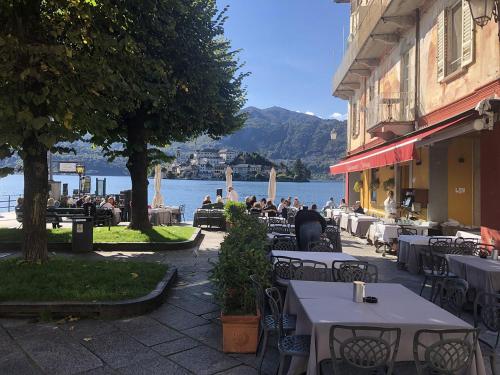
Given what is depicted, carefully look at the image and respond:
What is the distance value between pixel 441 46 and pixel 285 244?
769 cm

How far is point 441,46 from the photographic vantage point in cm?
1248

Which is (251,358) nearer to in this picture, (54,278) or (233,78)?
(54,278)

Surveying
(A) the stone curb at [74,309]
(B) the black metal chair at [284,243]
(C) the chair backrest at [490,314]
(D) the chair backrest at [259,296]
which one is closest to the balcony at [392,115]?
(B) the black metal chair at [284,243]

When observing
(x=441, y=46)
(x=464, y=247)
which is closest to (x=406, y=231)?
(x=464, y=247)

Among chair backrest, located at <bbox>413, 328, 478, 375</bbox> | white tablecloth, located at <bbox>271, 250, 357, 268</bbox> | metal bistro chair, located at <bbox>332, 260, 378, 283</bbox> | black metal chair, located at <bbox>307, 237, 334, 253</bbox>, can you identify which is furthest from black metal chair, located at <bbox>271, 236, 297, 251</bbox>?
chair backrest, located at <bbox>413, 328, 478, 375</bbox>

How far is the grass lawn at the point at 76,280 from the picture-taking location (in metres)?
6.28

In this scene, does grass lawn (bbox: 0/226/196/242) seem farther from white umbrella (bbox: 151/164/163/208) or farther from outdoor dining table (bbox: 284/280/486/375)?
outdoor dining table (bbox: 284/280/486/375)

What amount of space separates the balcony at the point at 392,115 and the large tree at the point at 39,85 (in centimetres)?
1036

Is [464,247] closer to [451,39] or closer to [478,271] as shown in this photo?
[478,271]

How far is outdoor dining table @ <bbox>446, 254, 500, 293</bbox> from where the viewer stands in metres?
6.32

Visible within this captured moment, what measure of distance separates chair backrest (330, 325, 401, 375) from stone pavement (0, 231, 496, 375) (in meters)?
1.17

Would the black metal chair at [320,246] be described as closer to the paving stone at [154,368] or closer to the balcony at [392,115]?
the paving stone at [154,368]

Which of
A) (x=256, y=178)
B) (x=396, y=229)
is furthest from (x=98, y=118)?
(x=256, y=178)

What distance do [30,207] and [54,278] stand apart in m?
1.57
